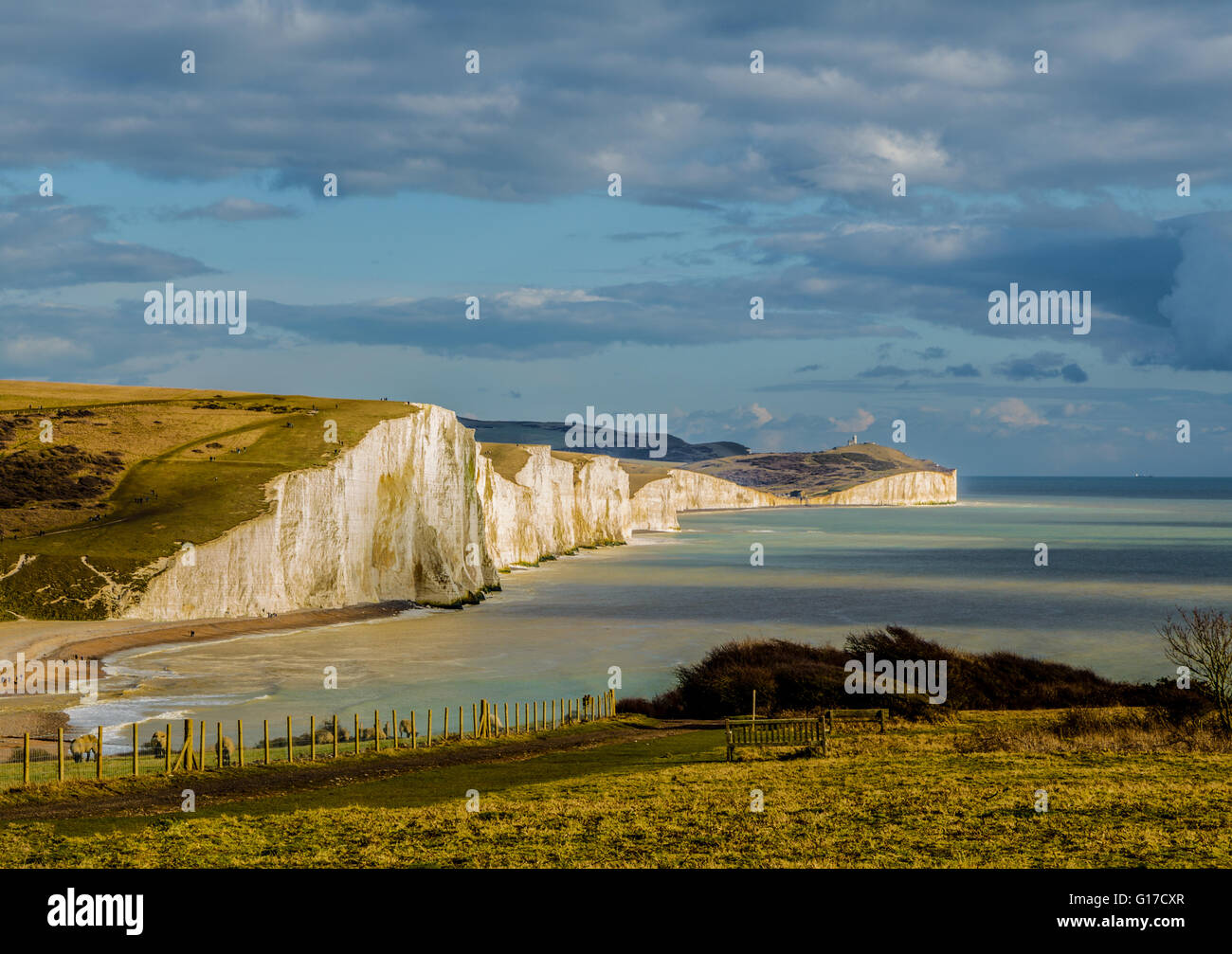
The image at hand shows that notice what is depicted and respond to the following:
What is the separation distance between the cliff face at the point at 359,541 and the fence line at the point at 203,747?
27359mm

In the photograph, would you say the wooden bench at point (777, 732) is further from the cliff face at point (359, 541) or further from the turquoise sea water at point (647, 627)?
the cliff face at point (359, 541)

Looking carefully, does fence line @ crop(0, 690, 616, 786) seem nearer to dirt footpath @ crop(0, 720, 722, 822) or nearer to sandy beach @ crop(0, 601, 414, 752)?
dirt footpath @ crop(0, 720, 722, 822)

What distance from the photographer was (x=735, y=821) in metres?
17.4

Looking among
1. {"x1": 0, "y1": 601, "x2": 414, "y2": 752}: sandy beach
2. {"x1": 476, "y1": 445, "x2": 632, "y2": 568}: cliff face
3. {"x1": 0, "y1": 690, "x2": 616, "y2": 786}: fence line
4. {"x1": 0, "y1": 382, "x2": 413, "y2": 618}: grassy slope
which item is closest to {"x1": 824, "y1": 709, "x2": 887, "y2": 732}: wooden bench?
{"x1": 0, "y1": 690, "x2": 616, "y2": 786}: fence line

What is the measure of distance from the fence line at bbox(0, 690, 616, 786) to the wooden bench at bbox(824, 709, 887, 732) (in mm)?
9600

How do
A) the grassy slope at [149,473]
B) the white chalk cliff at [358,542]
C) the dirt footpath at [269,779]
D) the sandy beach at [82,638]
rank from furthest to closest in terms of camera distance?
the white chalk cliff at [358,542] → the grassy slope at [149,473] → the sandy beach at [82,638] → the dirt footpath at [269,779]

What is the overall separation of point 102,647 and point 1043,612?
6012cm

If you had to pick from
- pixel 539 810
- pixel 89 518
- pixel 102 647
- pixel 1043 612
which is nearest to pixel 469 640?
pixel 102 647

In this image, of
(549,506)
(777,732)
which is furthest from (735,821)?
(549,506)

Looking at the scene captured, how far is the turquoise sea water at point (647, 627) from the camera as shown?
153ft

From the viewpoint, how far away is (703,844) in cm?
1570

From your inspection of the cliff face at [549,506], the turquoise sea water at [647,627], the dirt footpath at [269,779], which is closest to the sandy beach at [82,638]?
the turquoise sea water at [647,627]

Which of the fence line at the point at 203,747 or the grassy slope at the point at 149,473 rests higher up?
the grassy slope at the point at 149,473
